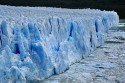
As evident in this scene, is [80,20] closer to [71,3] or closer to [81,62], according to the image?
[81,62]

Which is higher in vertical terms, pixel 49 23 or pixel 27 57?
pixel 49 23

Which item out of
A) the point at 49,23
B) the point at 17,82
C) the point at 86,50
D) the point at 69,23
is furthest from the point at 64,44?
the point at 17,82

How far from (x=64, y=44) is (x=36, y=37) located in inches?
33.3

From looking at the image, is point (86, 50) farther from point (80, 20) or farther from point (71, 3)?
point (71, 3)

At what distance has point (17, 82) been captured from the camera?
3.48 metres

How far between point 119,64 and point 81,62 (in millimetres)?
682

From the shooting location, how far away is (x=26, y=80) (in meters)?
3.71

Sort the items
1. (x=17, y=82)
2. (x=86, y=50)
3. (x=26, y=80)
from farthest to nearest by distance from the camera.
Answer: (x=86, y=50), (x=26, y=80), (x=17, y=82)

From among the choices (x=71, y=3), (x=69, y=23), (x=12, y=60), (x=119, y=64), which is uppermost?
(x=71, y=3)

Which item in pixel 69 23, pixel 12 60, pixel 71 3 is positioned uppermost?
pixel 71 3

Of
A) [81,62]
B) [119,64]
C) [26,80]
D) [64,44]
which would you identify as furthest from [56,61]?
[119,64]

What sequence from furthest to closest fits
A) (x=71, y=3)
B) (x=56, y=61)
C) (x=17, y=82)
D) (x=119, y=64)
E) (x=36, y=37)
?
(x=71, y=3) < (x=119, y=64) < (x=56, y=61) < (x=36, y=37) < (x=17, y=82)

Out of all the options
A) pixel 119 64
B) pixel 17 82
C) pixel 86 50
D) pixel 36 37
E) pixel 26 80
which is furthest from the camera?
pixel 86 50

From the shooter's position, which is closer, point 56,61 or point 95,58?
point 56,61
